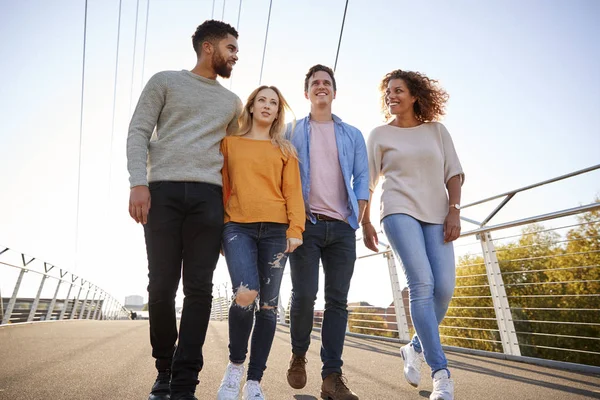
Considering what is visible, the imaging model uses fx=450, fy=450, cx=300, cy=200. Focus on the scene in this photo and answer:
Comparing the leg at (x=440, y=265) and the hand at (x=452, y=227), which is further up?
the hand at (x=452, y=227)

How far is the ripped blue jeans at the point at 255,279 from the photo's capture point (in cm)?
201

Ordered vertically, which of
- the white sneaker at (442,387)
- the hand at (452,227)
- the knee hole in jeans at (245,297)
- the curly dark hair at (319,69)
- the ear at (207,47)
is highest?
the curly dark hair at (319,69)

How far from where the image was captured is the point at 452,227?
8.19ft

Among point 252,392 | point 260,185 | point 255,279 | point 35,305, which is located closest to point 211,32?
point 260,185

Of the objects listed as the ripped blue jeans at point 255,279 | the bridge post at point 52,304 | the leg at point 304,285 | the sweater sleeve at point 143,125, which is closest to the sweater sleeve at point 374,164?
the leg at point 304,285

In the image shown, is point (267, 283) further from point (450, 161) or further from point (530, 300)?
point (530, 300)

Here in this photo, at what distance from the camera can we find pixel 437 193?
2617 millimetres

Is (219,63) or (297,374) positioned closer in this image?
(297,374)

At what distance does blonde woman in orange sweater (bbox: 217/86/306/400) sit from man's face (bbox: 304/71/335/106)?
0.43 meters

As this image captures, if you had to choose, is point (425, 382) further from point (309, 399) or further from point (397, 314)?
point (397, 314)

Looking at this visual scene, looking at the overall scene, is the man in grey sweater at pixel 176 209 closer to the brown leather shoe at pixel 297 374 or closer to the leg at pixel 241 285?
the leg at pixel 241 285

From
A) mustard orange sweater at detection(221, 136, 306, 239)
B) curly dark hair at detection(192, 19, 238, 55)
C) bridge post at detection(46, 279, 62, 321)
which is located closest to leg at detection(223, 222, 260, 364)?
mustard orange sweater at detection(221, 136, 306, 239)

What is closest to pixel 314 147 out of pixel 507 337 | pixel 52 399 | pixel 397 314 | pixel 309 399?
pixel 309 399

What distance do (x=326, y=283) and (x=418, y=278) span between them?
0.48 meters
